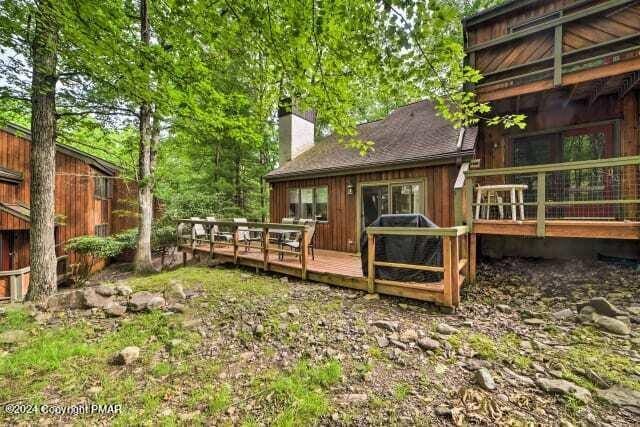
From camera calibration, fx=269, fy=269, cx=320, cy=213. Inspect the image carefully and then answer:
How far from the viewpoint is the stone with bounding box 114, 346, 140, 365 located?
9.75 feet

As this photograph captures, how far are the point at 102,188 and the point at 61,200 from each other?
98.7 inches

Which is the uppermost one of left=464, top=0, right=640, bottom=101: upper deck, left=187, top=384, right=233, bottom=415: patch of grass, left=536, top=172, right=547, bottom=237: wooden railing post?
left=464, top=0, right=640, bottom=101: upper deck

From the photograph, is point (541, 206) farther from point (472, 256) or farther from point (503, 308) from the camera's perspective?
point (503, 308)

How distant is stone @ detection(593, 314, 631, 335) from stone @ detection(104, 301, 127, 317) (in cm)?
665

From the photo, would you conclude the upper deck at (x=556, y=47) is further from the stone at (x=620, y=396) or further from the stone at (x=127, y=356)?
the stone at (x=127, y=356)

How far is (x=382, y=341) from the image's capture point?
322 cm

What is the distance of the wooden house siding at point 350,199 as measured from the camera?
648 cm

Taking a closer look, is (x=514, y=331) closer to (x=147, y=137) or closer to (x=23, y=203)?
(x=147, y=137)

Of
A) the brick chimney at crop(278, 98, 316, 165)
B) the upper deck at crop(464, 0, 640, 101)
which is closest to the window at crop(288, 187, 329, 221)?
the brick chimney at crop(278, 98, 316, 165)

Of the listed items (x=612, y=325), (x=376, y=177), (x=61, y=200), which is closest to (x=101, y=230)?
(x=61, y=200)

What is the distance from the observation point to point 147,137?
7.73 meters

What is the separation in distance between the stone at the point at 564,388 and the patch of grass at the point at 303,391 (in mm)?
1815

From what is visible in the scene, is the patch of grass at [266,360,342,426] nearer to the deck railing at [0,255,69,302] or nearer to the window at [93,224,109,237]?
the deck railing at [0,255,69,302]

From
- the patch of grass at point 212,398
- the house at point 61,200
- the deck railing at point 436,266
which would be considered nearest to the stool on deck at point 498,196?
the deck railing at point 436,266
